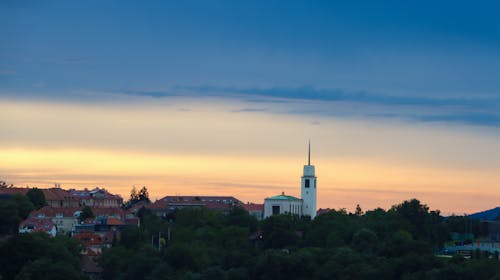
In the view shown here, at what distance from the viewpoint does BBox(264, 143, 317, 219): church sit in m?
155

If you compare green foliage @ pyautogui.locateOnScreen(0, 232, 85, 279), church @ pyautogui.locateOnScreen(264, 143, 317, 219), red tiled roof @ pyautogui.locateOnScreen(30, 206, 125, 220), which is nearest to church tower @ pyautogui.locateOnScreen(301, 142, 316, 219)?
church @ pyautogui.locateOnScreen(264, 143, 317, 219)

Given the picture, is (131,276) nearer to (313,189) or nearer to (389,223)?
(389,223)

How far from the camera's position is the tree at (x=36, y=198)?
15493 centimetres

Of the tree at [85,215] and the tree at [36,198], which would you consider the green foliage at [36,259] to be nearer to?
the tree at [85,215]

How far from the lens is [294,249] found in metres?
110

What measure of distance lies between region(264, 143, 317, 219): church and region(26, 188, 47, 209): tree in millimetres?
25090

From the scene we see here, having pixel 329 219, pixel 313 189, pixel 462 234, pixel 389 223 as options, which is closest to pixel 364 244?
pixel 389 223

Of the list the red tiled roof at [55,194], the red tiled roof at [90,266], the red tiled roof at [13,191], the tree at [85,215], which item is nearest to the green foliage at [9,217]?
the red tiled roof at [90,266]

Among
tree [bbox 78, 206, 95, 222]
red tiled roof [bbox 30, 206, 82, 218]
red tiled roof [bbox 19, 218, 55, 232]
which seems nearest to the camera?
red tiled roof [bbox 19, 218, 55, 232]

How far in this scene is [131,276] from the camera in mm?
100500

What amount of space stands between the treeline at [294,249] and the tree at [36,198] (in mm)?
25065

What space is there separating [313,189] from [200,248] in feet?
168

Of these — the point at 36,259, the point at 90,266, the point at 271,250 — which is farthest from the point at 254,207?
the point at 36,259

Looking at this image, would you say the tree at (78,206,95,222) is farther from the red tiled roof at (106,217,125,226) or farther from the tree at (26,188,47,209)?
the red tiled roof at (106,217,125,226)
